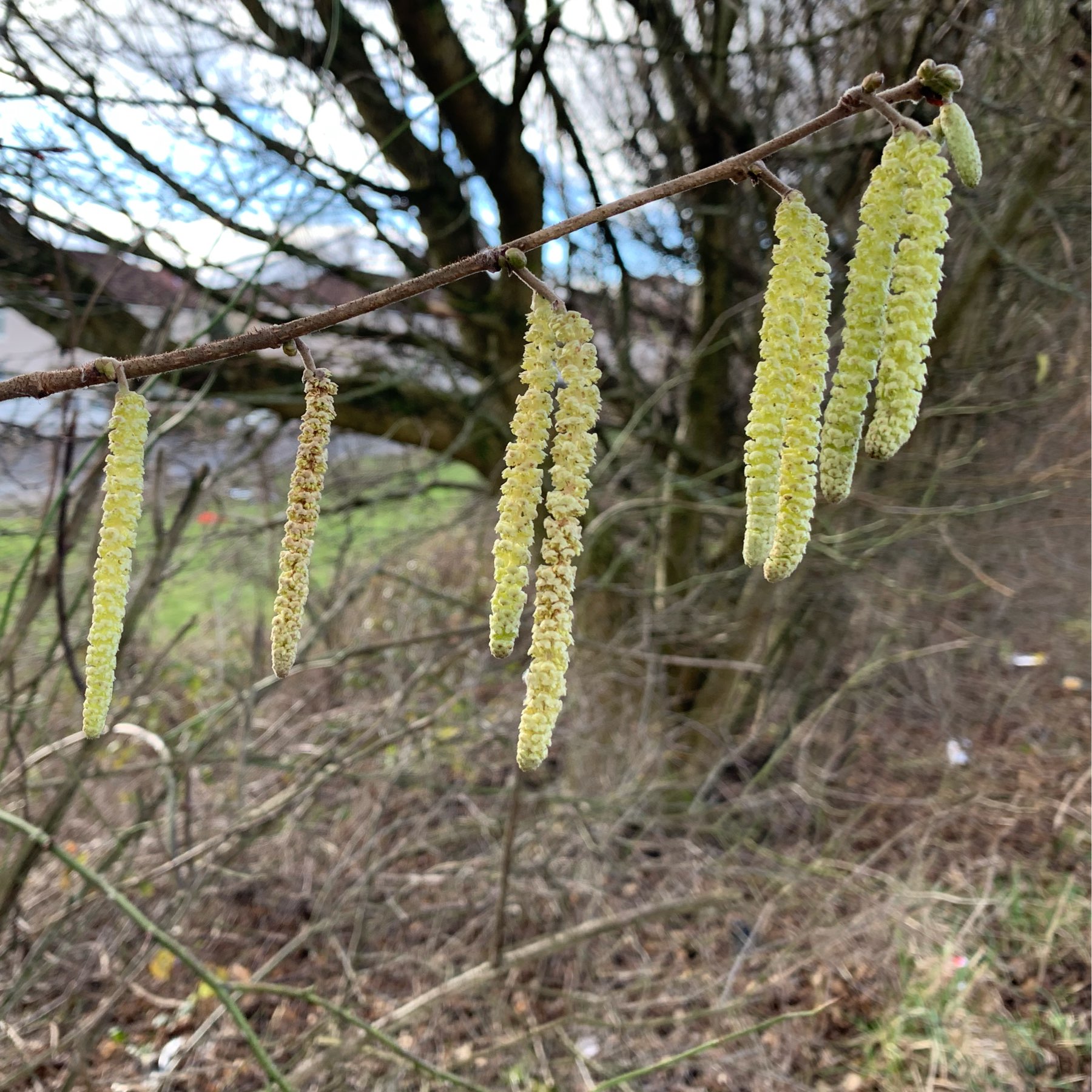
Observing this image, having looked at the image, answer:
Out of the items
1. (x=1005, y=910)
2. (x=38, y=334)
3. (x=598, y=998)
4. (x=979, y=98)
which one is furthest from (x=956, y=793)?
(x=38, y=334)

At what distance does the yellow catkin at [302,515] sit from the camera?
684mm

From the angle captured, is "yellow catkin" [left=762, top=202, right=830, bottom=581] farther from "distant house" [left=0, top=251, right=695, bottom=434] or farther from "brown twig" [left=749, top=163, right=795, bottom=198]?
"distant house" [left=0, top=251, right=695, bottom=434]

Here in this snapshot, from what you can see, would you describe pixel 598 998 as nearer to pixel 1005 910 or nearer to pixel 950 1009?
pixel 950 1009

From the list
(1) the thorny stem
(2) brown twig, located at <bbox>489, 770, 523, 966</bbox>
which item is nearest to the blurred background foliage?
(2) brown twig, located at <bbox>489, 770, 523, 966</bbox>

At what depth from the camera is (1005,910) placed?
3129mm

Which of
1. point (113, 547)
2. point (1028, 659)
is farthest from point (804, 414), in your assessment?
point (1028, 659)

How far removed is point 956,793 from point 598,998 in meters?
2.29

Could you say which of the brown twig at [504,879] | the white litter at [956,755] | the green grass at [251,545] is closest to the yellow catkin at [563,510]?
the brown twig at [504,879]

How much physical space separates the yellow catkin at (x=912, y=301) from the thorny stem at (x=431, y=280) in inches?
2.0

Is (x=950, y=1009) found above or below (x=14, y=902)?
below

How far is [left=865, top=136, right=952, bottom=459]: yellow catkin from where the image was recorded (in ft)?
1.89

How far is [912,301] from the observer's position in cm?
58

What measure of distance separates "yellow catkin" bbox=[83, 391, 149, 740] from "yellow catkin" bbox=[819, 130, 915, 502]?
0.53 meters

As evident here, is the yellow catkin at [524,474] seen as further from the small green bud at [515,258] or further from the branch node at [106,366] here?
the branch node at [106,366]
